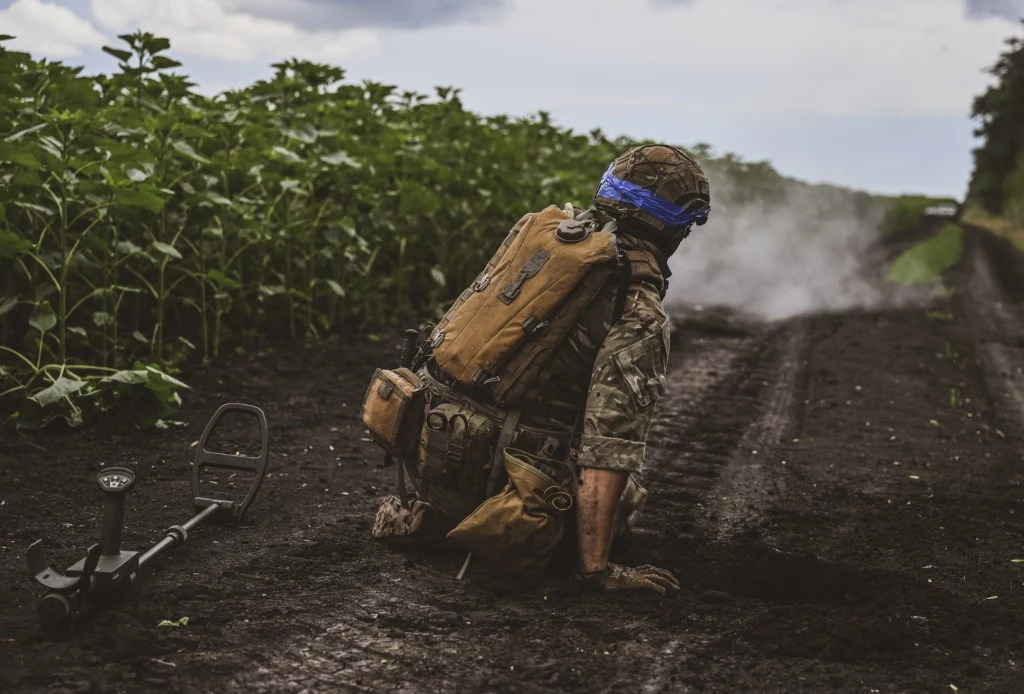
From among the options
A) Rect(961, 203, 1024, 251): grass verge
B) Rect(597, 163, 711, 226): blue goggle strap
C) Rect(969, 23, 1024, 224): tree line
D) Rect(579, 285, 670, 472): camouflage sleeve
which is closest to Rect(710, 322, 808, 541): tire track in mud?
Rect(579, 285, 670, 472): camouflage sleeve

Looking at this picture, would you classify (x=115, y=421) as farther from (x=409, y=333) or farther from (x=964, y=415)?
(x=964, y=415)

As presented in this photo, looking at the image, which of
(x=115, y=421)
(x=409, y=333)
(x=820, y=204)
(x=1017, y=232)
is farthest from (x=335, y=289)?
(x=1017, y=232)

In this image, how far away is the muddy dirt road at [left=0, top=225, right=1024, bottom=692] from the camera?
10.5 feet

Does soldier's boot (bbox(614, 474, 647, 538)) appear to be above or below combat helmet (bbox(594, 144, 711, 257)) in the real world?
below

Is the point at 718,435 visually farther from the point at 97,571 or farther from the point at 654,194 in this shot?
the point at 97,571

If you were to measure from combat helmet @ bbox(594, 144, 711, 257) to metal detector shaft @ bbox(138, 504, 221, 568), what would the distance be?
1.99 meters

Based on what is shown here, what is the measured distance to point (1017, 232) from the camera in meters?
31.5

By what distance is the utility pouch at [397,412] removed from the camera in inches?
156

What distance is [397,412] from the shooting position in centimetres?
395

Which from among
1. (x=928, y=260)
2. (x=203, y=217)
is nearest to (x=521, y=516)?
(x=203, y=217)

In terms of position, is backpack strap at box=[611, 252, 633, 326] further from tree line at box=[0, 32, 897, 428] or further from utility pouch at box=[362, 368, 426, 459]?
tree line at box=[0, 32, 897, 428]

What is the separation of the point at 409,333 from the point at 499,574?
1.05 m

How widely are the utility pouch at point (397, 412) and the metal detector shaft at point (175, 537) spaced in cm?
77

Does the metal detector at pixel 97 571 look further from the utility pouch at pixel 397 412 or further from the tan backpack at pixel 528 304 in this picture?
the tan backpack at pixel 528 304
